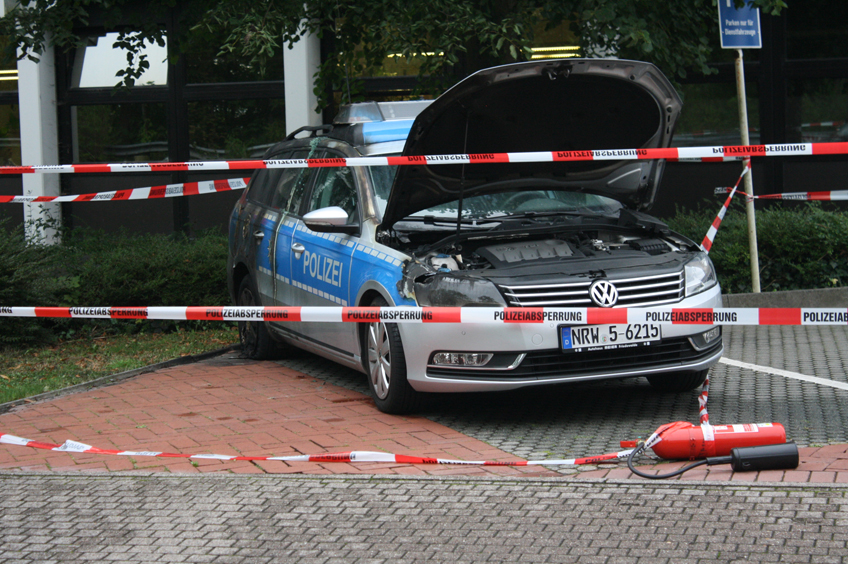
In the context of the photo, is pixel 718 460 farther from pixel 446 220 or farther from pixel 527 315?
pixel 446 220

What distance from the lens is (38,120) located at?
1373cm

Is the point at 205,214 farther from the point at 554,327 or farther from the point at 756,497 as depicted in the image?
the point at 756,497

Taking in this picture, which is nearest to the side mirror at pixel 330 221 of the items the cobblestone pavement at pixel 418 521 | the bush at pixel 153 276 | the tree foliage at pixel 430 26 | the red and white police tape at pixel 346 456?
the red and white police tape at pixel 346 456

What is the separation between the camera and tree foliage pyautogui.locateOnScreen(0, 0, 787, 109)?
812cm

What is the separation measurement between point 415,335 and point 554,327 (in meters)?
0.77

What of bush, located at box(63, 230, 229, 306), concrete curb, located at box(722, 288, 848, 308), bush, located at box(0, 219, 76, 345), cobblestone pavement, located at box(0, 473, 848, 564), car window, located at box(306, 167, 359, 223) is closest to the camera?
cobblestone pavement, located at box(0, 473, 848, 564)

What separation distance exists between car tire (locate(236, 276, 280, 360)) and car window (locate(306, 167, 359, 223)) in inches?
45.0

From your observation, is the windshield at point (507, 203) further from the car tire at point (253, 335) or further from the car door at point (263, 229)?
the car tire at point (253, 335)

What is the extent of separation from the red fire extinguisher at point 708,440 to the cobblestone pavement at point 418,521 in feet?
1.06

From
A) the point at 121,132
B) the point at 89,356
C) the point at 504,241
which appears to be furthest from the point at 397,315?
the point at 121,132

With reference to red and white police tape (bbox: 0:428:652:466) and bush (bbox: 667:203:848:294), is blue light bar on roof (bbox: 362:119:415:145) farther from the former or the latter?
bush (bbox: 667:203:848:294)

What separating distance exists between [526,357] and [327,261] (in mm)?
1790

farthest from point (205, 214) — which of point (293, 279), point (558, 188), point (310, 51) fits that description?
point (558, 188)

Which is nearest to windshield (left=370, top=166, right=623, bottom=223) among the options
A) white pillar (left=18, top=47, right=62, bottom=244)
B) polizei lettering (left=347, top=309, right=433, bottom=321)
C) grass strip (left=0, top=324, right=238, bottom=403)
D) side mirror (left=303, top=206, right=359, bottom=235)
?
side mirror (left=303, top=206, right=359, bottom=235)
